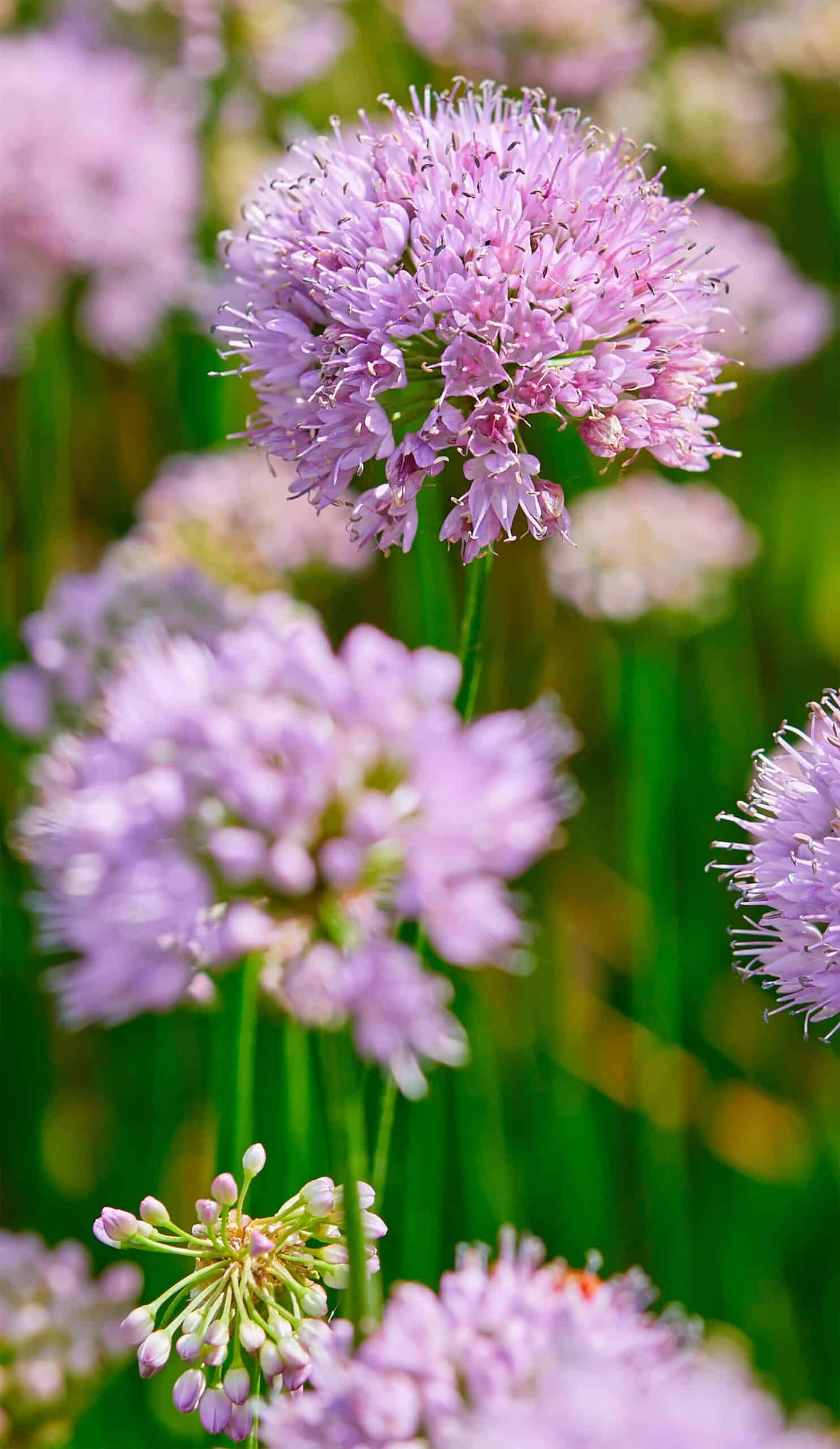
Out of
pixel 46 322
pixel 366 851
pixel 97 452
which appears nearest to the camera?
pixel 366 851

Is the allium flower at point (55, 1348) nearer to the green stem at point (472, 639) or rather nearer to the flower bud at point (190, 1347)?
the flower bud at point (190, 1347)

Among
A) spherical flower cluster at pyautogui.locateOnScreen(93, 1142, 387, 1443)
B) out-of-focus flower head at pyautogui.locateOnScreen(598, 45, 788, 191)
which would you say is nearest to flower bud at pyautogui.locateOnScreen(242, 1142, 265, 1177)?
spherical flower cluster at pyautogui.locateOnScreen(93, 1142, 387, 1443)

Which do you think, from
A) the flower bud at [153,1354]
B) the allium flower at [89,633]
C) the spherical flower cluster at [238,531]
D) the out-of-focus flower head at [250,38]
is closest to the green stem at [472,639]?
the flower bud at [153,1354]

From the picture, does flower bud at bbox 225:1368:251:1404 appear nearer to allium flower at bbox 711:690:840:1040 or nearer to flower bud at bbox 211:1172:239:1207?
flower bud at bbox 211:1172:239:1207

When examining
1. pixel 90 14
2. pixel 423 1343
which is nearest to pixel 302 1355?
pixel 423 1343

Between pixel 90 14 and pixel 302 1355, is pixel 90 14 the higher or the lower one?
the higher one

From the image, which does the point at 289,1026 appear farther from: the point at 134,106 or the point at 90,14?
the point at 90,14

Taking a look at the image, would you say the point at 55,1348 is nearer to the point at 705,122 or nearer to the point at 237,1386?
the point at 237,1386

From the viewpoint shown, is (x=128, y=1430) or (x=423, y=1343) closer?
(x=423, y=1343)
